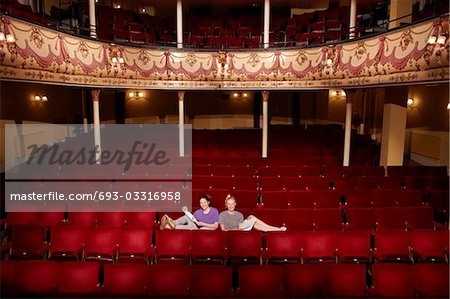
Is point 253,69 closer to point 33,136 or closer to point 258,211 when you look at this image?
point 258,211

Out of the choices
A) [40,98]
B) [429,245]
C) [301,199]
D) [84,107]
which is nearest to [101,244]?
[301,199]

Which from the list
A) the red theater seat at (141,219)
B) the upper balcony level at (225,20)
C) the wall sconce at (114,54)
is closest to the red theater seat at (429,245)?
the red theater seat at (141,219)

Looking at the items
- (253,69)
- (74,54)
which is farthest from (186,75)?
(74,54)

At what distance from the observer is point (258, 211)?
566cm

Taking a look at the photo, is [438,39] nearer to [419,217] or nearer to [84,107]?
[419,217]

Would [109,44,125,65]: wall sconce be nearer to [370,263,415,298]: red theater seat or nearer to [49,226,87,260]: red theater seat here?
[49,226,87,260]: red theater seat

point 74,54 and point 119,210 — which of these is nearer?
point 119,210

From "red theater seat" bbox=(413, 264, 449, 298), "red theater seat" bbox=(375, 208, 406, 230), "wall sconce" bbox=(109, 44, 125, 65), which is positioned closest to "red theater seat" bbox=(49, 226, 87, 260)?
"red theater seat" bbox=(413, 264, 449, 298)

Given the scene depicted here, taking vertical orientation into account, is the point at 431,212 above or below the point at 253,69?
below

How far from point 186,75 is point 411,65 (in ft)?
19.7

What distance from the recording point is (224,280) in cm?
370

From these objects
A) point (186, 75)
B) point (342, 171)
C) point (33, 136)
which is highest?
point (186, 75)

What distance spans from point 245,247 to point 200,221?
91 cm

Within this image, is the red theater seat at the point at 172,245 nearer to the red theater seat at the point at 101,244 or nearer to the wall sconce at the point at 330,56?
the red theater seat at the point at 101,244
